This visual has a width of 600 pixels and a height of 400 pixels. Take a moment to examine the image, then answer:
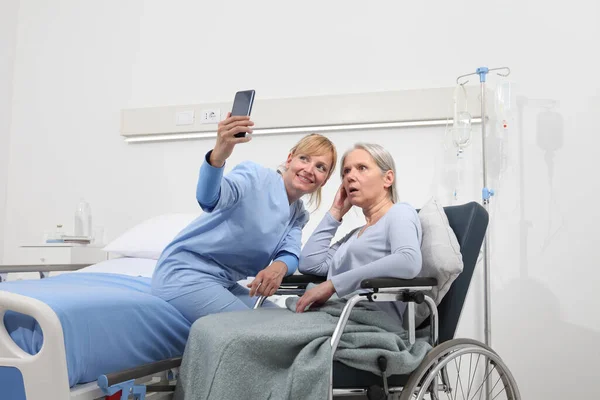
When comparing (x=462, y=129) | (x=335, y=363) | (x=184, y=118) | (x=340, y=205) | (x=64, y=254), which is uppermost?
(x=184, y=118)

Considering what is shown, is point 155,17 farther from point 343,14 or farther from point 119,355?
point 119,355

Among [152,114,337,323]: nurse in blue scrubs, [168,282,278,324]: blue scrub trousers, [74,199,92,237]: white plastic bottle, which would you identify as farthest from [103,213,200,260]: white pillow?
[168,282,278,324]: blue scrub trousers

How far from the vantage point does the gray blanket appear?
1.49 m

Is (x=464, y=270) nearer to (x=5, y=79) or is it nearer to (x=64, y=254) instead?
(x=64, y=254)

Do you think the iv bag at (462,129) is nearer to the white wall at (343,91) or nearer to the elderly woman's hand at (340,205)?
the white wall at (343,91)

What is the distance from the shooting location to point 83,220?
3.56m

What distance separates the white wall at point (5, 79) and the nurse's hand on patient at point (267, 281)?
2.48 m

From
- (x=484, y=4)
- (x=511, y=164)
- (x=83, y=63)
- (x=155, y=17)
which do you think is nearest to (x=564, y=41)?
(x=484, y=4)

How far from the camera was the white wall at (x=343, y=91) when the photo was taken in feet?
10.0

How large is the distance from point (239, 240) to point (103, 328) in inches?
24.5

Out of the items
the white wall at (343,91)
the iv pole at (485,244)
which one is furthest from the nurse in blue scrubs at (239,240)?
the white wall at (343,91)

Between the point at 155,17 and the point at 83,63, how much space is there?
58 centimetres

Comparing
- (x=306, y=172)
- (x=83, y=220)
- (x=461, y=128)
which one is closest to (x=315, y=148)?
(x=306, y=172)

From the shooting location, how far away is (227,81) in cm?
361
